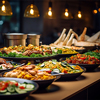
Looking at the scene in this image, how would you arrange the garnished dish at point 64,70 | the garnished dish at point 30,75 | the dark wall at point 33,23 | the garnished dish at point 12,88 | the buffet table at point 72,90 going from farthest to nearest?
the dark wall at point 33,23, the garnished dish at point 64,70, the garnished dish at point 30,75, the buffet table at point 72,90, the garnished dish at point 12,88

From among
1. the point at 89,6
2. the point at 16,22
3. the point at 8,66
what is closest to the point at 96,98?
the point at 8,66

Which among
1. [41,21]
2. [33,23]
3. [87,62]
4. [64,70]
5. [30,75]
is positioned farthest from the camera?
[33,23]

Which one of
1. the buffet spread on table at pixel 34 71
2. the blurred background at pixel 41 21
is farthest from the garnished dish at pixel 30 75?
the blurred background at pixel 41 21

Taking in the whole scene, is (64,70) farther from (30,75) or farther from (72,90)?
(30,75)

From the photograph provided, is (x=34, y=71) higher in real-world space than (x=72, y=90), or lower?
higher

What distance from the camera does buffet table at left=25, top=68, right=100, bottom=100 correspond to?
1.84 m

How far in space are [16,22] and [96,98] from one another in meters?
6.35

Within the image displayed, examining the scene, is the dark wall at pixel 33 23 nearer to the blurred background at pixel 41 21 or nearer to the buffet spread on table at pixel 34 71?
the blurred background at pixel 41 21

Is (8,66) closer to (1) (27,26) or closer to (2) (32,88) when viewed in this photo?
(2) (32,88)

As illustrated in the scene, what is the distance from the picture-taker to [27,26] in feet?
27.4

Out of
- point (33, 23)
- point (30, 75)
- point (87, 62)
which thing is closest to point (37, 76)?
point (30, 75)

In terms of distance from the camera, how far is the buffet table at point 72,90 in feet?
6.03

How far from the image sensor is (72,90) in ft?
6.74

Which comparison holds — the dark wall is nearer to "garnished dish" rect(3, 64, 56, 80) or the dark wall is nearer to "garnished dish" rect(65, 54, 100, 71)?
"garnished dish" rect(65, 54, 100, 71)
